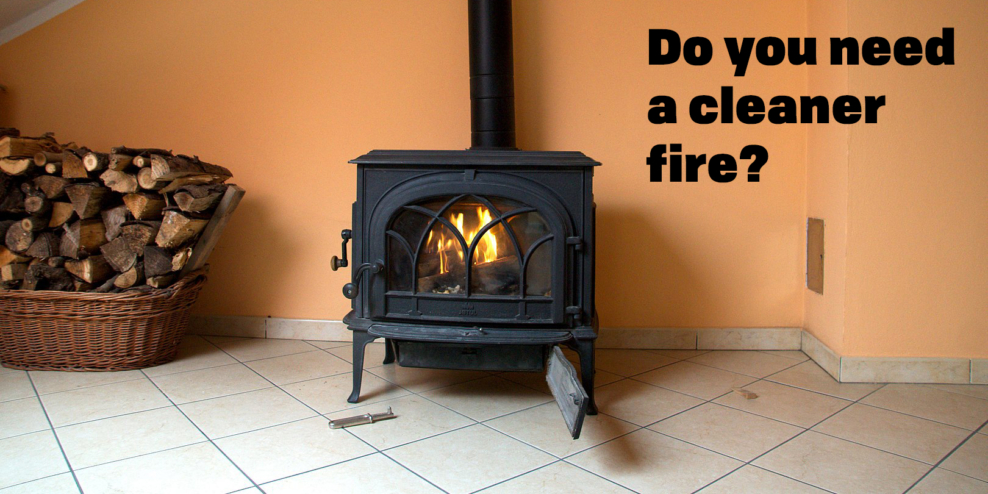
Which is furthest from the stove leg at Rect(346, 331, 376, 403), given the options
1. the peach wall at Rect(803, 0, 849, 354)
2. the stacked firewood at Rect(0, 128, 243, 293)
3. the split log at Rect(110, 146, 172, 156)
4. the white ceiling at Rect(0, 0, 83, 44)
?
the white ceiling at Rect(0, 0, 83, 44)

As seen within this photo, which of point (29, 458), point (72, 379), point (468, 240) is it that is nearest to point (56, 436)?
point (29, 458)

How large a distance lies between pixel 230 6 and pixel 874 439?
2.62 metres

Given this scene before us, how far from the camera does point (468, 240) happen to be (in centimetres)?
190

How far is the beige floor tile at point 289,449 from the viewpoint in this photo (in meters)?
1.48

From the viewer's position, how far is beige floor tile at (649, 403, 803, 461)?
1.60m

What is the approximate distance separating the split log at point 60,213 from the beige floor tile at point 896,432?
237 cm

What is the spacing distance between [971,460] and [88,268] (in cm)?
255

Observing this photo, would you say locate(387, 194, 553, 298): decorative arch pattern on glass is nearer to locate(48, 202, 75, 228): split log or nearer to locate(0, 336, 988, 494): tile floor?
locate(0, 336, 988, 494): tile floor

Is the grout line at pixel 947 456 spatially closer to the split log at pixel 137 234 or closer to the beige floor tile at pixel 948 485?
the beige floor tile at pixel 948 485

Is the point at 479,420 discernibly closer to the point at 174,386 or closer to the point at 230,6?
the point at 174,386

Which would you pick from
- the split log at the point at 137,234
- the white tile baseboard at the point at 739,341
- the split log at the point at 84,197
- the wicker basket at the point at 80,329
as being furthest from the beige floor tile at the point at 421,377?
the split log at the point at 84,197

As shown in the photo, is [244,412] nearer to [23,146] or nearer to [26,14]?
[23,146]

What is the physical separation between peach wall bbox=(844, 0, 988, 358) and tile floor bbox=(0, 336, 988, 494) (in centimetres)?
20

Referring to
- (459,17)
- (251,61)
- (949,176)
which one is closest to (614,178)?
(459,17)
